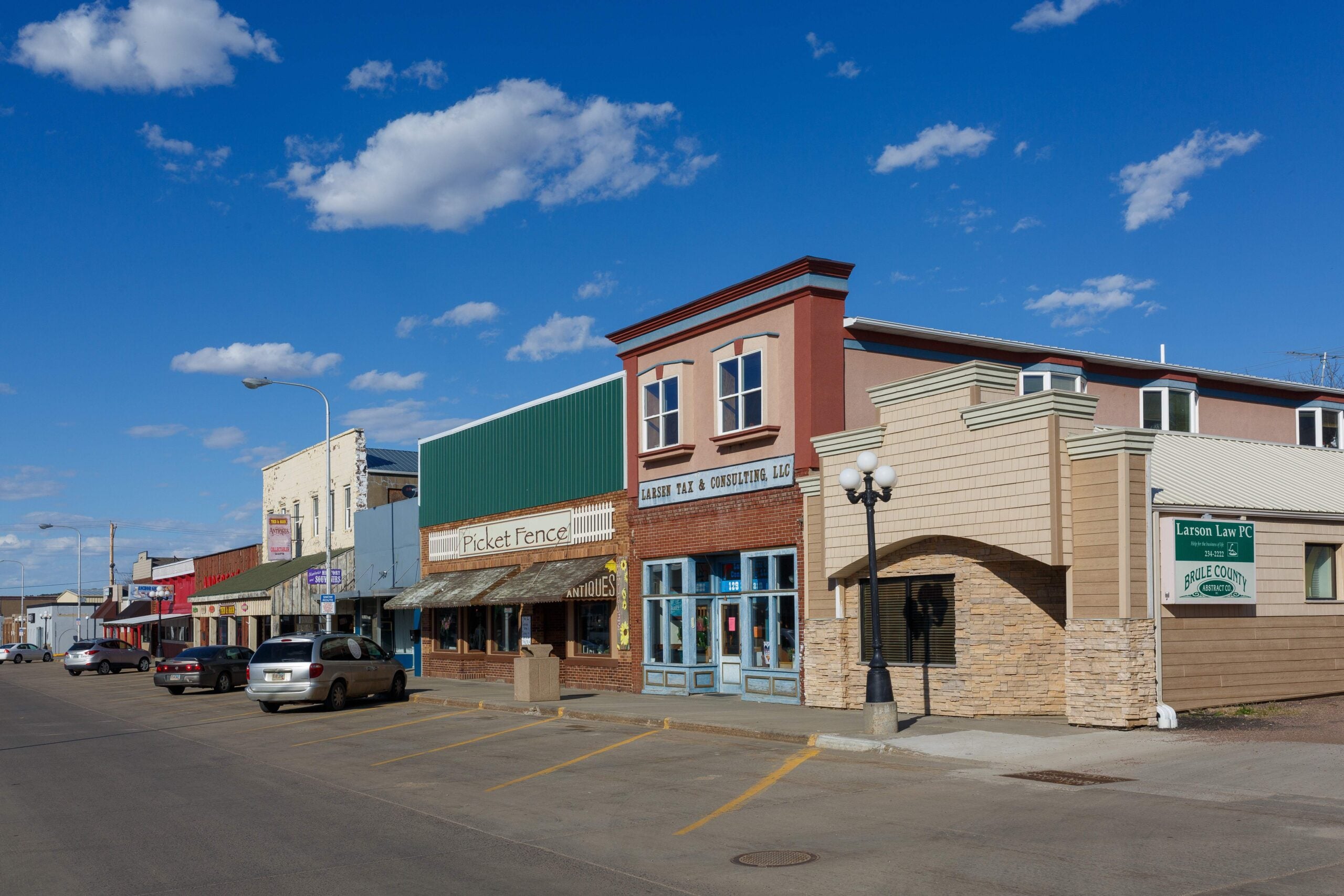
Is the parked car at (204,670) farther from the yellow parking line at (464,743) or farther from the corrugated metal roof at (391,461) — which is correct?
the yellow parking line at (464,743)

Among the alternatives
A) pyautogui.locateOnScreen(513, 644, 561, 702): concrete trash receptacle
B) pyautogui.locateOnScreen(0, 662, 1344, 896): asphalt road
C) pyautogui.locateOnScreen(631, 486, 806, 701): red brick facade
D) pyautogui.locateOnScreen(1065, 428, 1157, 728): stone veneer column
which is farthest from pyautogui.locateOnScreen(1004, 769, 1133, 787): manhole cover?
pyautogui.locateOnScreen(513, 644, 561, 702): concrete trash receptacle

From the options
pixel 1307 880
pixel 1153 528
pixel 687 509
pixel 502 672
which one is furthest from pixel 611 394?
pixel 1307 880

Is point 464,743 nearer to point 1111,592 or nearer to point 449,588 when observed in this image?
point 1111,592

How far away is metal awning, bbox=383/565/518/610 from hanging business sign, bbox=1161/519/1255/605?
1910 centimetres

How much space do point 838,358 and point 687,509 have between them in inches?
202

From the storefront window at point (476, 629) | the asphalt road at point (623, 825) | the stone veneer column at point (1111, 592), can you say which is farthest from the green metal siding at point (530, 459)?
the stone veneer column at point (1111, 592)

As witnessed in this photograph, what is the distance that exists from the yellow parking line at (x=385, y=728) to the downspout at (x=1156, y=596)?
43.1ft

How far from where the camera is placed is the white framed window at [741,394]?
23938 mm

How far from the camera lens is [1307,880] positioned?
818cm

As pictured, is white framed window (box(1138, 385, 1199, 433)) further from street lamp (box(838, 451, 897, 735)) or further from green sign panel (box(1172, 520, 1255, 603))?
street lamp (box(838, 451, 897, 735))

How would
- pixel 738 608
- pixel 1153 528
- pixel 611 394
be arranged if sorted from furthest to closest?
1. pixel 611 394
2. pixel 738 608
3. pixel 1153 528

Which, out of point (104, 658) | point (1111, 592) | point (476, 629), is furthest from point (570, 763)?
point (104, 658)

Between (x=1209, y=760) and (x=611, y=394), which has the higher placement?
(x=611, y=394)

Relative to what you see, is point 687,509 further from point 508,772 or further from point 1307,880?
point 1307,880
